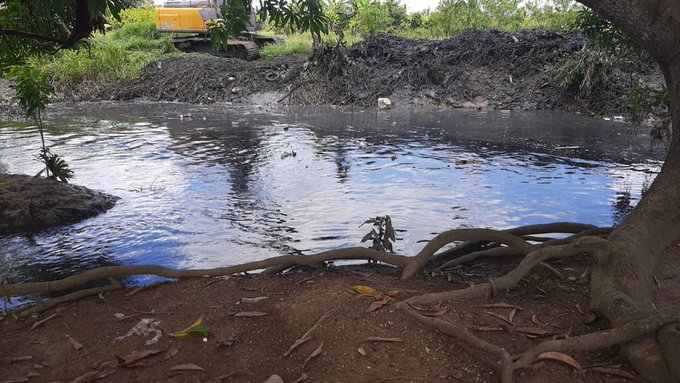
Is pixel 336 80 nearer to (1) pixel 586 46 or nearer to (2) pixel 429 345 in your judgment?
(1) pixel 586 46

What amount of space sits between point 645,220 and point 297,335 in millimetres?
2407

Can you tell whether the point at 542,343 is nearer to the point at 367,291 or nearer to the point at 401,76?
the point at 367,291

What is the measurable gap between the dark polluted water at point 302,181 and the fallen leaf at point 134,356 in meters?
2.10

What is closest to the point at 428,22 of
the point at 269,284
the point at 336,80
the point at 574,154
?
the point at 336,80

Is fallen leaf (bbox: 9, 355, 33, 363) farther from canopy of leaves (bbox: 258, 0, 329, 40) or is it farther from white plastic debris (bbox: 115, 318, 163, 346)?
canopy of leaves (bbox: 258, 0, 329, 40)

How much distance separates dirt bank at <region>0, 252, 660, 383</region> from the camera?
8.17ft

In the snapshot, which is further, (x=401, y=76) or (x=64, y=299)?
(x=401, y=76)

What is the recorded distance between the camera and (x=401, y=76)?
19.8 meters

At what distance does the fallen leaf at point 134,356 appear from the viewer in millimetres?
2725

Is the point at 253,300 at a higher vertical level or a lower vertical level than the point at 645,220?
lower

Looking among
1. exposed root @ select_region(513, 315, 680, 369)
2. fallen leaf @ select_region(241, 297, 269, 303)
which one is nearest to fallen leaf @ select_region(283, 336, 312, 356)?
fallen leaf @ select_region(241, 297, 269, 303)

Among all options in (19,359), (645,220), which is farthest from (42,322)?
(645,220)

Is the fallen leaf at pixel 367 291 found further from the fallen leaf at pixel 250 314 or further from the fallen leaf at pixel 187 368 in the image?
the fallen leaf at pixel 187 368

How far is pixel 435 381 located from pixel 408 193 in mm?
4912
